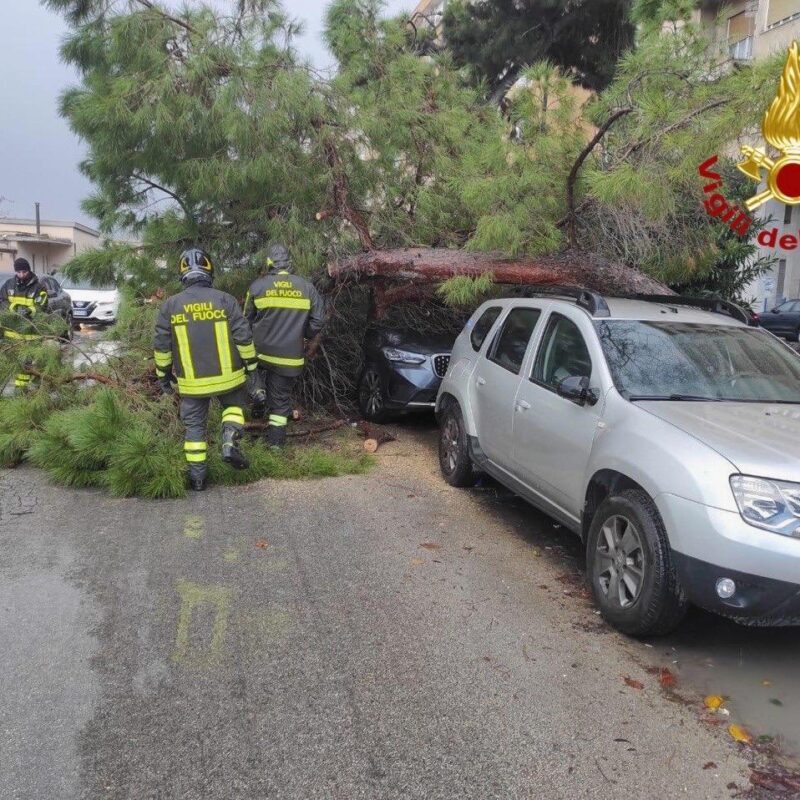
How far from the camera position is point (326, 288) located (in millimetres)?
9055

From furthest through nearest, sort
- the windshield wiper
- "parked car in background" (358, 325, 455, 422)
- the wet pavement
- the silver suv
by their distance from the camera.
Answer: "parked car in background" (358, 325, 455, 422) → the windshield wiper → the silver suv → the wet pavement

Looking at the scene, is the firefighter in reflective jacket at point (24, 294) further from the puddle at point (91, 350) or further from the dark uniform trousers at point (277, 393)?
the dark uniform trousers at point (277, 393)

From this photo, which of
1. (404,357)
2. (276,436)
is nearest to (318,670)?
(276,436)

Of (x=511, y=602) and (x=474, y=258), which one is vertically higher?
(x=474, y=258)

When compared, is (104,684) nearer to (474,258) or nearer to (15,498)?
(15,498)

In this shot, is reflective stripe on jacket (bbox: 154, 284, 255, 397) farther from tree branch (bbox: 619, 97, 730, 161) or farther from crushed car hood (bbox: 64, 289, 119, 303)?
crushed car hood (bbox: 64, 289, 119, 303)

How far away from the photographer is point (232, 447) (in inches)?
259

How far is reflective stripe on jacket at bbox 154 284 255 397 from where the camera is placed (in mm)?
6426

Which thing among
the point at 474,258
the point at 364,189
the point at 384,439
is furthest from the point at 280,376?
the point at 364,189

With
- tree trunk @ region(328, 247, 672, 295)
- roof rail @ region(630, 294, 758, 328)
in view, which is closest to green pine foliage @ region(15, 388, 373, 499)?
tree trunk @ region(328, 247, 672, 295)

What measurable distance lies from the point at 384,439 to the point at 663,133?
160 inches

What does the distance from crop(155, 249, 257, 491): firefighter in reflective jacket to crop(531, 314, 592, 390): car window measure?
98.7 inches

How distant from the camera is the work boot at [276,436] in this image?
7.56 meters

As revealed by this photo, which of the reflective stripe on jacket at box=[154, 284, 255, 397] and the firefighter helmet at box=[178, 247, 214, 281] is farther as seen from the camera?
the firefighter helmet at box=[178, 247, 214, 281]
